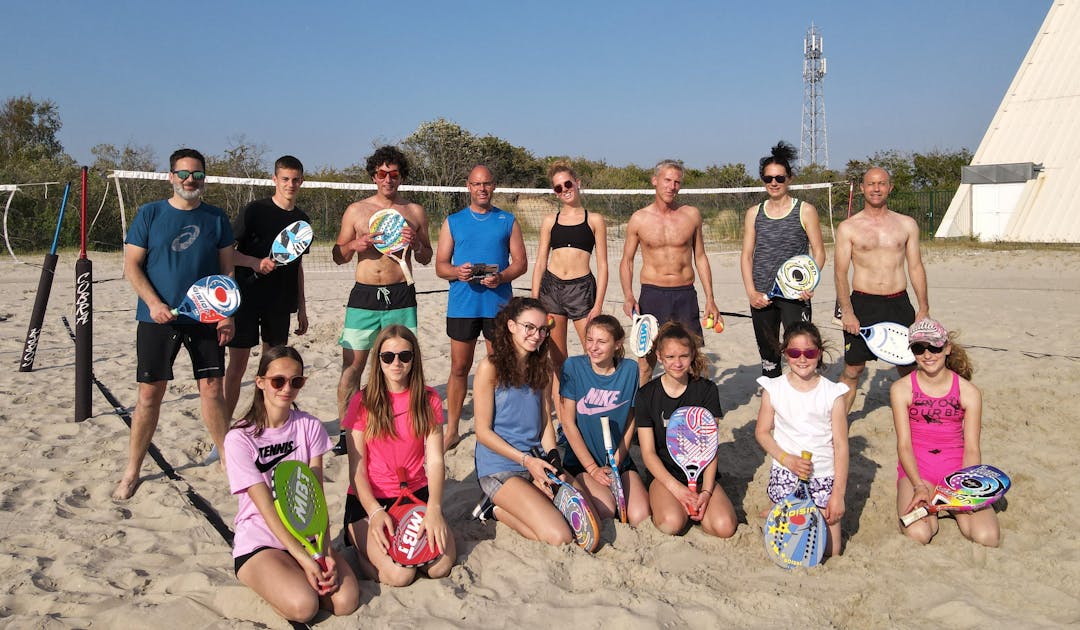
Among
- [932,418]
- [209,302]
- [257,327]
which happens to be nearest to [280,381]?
[209,302]

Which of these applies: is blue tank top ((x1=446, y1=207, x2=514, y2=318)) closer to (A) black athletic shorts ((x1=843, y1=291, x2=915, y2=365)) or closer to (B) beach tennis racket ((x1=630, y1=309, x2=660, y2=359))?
(B) beach tennis racket ((x1=630, y1=309, x2=660, y2=359))

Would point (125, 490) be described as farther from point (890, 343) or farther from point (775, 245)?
point (890, 343)

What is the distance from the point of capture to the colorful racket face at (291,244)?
187 inches

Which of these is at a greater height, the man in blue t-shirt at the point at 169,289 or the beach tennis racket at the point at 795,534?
the man in blue t-shirt at the point at 169,289

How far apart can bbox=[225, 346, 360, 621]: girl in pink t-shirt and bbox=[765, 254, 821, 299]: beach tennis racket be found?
3.20 metres

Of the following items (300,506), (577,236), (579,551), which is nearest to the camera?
(300,506)

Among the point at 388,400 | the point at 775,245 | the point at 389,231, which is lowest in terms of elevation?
the point at 388,400

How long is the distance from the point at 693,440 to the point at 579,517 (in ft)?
2.50

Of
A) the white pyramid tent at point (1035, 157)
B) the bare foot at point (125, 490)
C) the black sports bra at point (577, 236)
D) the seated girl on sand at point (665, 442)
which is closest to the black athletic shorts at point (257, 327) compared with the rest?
the bare foot at point (125, 490)

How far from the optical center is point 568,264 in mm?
5336

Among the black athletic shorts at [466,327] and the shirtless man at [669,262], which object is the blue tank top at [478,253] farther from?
the shirtless man at [669,262]

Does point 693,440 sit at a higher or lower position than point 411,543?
higher

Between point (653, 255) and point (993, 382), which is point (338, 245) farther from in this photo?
point (993, 382)

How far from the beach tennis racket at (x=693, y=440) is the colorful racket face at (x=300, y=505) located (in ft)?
5.87
